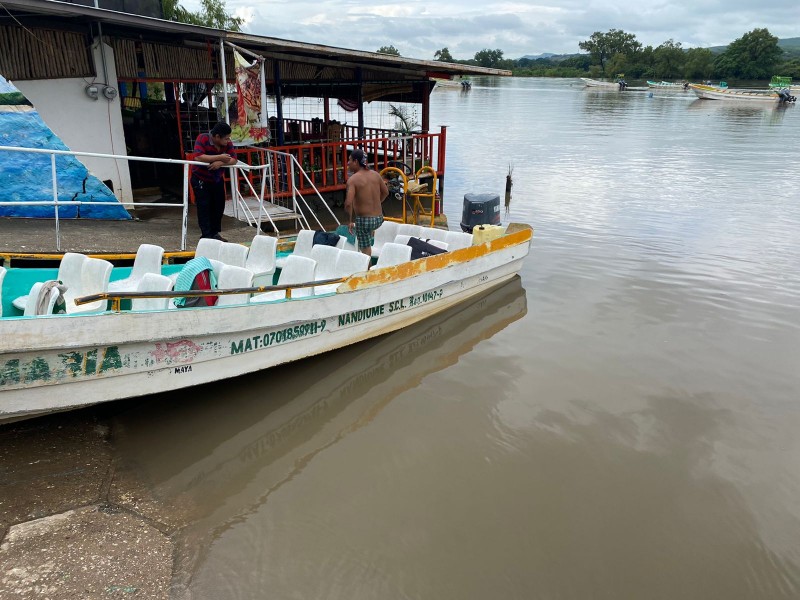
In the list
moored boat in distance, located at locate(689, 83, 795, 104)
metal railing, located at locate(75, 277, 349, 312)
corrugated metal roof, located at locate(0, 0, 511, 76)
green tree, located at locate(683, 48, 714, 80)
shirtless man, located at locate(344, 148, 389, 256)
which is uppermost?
green tree, located at locate(683, 48, 714, 80)

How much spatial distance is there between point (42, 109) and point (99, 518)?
23.9 feet

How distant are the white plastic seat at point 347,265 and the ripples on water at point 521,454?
2.50 feet

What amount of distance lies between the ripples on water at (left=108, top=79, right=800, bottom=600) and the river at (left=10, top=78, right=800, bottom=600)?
0.06ft

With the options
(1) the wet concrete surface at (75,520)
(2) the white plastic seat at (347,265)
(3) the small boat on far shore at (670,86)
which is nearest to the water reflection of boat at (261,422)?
(1) the wet concrete surface at (75,520)

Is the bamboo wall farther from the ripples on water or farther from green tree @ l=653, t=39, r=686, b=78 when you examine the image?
green tree @ l=653, t=39, r=686, b=78

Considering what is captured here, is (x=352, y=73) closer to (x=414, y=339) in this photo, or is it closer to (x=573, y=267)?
(x=573, y=267)

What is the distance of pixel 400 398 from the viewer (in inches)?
221

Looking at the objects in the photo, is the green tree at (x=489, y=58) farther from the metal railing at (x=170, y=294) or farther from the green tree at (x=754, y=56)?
the metal railing at (x=170, y=294)

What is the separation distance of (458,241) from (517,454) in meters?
4.01

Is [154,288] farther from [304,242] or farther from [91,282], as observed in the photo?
[304,242]

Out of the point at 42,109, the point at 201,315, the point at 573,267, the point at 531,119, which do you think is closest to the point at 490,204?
the point at 573,267

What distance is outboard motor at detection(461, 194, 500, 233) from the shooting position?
944cm

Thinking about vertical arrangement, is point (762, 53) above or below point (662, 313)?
above

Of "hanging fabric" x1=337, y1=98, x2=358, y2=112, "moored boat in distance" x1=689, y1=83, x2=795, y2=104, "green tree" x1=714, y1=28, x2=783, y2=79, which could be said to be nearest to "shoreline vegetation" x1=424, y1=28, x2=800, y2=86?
"green tree" x1=714, y1=28, x2=783, y2=79
